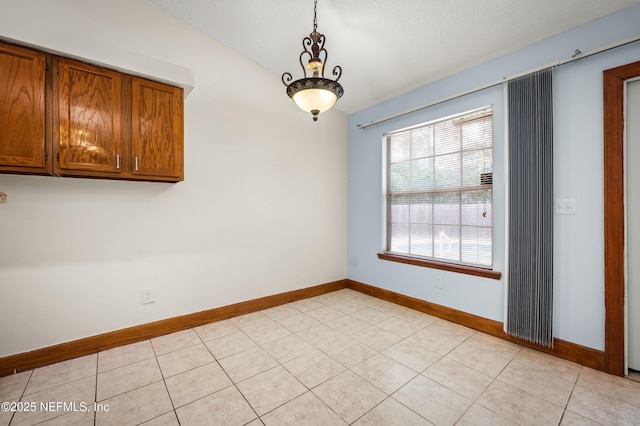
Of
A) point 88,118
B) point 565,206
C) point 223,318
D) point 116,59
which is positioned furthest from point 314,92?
point 223,318

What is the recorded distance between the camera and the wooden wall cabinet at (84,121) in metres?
1.83

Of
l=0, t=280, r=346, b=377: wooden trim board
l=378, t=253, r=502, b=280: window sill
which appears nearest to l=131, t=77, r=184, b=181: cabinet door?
l=0, t=280, r=346, b=377: wooden trim board

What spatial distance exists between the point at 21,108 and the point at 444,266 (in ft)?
12.5

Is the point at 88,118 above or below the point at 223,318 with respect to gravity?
above

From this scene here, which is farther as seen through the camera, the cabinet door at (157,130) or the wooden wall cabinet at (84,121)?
the cabinet door at (157,130)

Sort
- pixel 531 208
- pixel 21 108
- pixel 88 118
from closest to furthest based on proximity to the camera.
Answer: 1. pixel 21 108
2. pixel 88 118
3. pixel 531 208

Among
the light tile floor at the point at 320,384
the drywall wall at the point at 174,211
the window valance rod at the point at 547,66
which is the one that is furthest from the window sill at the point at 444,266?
the window valance rod at the point at 547,66

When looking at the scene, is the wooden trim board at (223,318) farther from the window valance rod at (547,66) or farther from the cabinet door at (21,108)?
the window valance rod at (547,66)

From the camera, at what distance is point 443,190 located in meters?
3.10

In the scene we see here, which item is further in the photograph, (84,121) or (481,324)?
(481,324)

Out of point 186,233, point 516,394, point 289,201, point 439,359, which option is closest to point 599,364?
point 516,394

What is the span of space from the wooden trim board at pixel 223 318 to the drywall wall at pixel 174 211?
7cm

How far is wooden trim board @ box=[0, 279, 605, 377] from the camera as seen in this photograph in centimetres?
208

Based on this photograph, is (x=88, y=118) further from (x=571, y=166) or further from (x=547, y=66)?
(x=571, y=166)
